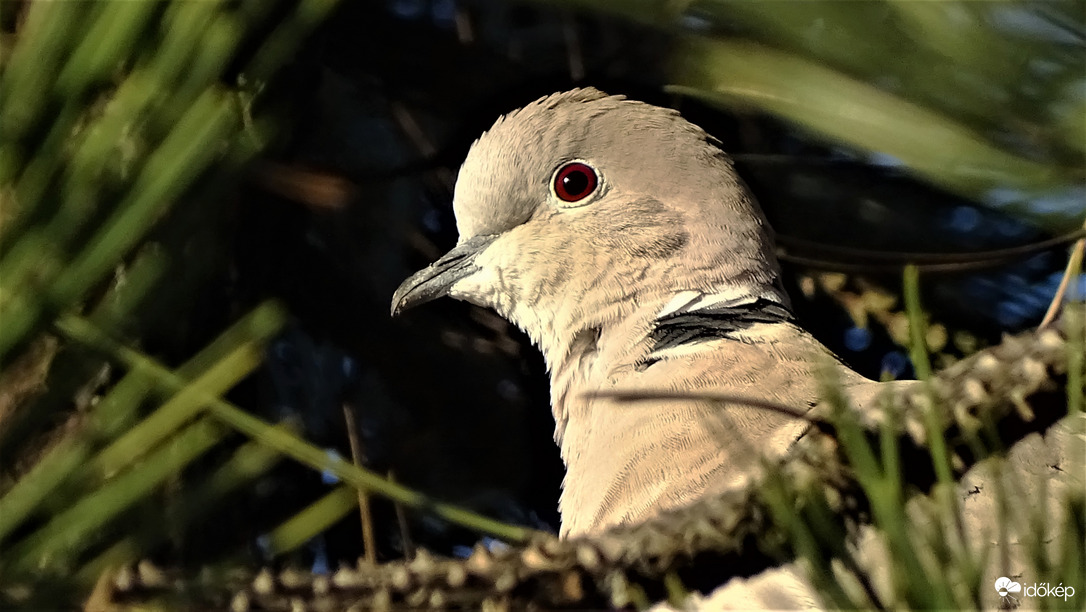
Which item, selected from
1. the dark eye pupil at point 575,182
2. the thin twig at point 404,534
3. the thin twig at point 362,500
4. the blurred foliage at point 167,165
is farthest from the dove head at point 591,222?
the blurred foliage at point 167,165

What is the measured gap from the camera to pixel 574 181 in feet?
4.26

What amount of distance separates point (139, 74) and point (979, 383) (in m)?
0.49

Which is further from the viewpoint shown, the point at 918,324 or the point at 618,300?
the point at 618,300

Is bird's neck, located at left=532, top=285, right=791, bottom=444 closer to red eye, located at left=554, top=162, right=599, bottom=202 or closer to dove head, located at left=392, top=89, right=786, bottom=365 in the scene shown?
dove head, located at left=392, top=89, right=786, bottom=365

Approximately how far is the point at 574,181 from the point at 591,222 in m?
0.06

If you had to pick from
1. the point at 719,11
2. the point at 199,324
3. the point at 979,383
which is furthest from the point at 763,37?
the point at 199,324

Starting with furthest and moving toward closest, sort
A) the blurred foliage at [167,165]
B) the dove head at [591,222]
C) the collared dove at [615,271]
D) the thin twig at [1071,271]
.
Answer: the dove head at [591,222] → the collared dove at [615,271] → the thin twig at [1071,271] → the blurred foliage at [167,165]

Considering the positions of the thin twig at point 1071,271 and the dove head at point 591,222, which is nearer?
the thin twig at point 1071,271

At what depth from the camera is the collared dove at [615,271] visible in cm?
105

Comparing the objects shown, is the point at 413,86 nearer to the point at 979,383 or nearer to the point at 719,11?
the point at 719,11

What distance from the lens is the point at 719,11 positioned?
713 millimetres

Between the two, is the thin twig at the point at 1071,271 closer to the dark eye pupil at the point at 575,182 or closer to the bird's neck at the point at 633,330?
the bird's neck at the point at 633,330

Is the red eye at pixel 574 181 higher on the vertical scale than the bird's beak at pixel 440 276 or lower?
higher

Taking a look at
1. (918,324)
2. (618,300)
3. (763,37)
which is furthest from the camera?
(618,300)
